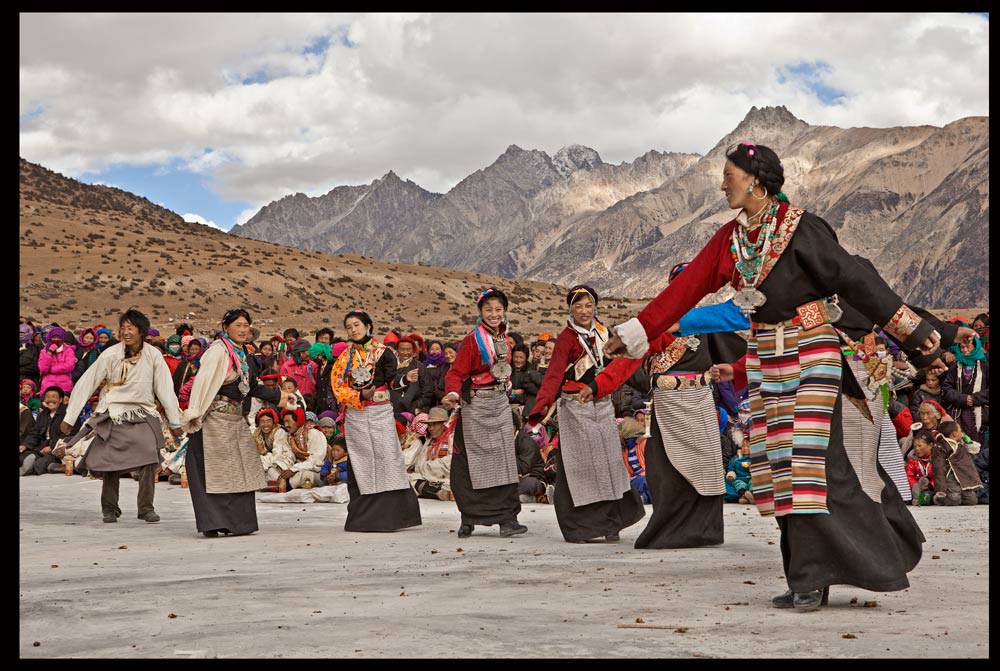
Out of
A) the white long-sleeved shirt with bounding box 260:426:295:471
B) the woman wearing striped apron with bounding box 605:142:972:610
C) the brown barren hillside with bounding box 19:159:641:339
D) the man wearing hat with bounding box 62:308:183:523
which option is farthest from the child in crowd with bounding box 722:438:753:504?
the brown barren hillside with bounding box 19:159:641:339

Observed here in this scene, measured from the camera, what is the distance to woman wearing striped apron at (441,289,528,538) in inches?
382

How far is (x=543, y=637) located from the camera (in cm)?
475

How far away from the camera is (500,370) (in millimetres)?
9766

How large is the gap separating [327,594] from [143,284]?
5010cm

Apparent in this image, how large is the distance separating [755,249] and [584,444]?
3821mm

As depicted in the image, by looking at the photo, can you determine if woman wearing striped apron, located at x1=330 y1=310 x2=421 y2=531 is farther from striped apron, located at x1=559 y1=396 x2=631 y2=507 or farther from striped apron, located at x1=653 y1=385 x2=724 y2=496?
striped apron, located at x1=653 y1=385 x2=724 y2=496

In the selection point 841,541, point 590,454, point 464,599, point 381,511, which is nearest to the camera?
point 841,541

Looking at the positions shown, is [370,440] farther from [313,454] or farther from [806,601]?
[806,601]

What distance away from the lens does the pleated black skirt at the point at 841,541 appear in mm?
5203

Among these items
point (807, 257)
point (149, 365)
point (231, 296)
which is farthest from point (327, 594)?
point (231, 296)

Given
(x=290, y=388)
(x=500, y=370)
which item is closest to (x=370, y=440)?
(x=500, y=370)

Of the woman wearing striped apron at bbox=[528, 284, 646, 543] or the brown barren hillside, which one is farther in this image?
the brown barren hillside

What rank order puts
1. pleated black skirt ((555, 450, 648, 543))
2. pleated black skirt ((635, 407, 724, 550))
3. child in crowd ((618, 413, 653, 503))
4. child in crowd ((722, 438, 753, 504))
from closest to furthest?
1. pleated black skirt ((635, 407, 724, 550))
2. pleated black skirt ((555, 450, 648, 543))
3. child in crowd ((618, 413, 653, 503))
4. child in crowd ((722, 438, 753, 504))

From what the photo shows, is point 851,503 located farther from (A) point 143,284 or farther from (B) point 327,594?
(A) point 143,284
